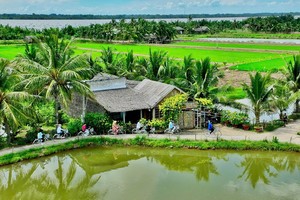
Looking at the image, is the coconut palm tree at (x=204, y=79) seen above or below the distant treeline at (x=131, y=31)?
below

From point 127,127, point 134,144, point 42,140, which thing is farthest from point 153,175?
point 42,140

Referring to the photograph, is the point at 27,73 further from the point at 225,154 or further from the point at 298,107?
the point at 298,107

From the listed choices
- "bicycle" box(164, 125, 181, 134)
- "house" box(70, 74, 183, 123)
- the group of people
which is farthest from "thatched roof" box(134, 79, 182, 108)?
the group of people

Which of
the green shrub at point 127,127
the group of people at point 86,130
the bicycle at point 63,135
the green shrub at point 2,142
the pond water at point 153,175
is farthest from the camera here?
the green shrub at point 127,127

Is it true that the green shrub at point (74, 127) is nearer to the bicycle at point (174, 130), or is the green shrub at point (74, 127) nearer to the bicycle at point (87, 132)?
the bicycle at point (87, 132)

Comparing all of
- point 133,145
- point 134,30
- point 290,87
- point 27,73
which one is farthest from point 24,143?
point 134,30

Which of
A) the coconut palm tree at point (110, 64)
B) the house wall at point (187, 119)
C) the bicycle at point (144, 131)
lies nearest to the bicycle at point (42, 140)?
the bicycle at point (144, 131)

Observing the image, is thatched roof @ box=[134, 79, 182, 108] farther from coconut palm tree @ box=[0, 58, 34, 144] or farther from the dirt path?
coconut palm tree @ box=[0, 58, 34, 144]

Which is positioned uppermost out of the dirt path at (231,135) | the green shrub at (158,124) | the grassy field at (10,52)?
the grassy field at (10,52)

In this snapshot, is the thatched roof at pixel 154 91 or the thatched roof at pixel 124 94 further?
the thatched roof at pixel 154 91

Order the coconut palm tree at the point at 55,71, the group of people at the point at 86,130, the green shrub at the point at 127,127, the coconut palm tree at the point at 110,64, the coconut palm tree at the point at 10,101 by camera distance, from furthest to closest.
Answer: the coconut palm tree at the point at 110,64, the green shrub at the point at 127,127, the group of people at the point at 86,130, the coconut palm tree at the point at 55,71, the coconut palm tree at the point at 10,101
